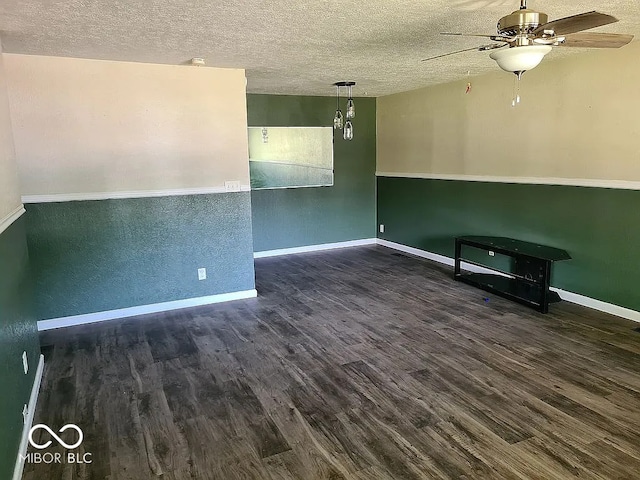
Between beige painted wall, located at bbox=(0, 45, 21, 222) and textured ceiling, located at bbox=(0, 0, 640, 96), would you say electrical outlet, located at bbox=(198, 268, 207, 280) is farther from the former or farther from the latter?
textured ceiling, located at bbox=(0, 0, 640, 96)

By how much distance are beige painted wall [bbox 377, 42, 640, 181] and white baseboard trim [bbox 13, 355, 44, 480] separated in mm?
4647

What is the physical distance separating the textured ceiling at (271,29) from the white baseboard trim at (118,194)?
44.4 inches

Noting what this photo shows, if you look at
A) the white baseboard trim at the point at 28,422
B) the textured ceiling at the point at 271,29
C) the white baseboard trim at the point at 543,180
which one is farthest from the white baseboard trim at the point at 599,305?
the white baseboard trim at the point at 28,422

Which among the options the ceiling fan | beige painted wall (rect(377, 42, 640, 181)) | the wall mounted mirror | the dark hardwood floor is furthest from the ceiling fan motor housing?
the wall mounted mirror

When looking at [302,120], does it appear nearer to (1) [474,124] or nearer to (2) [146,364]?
(1) [474,124]

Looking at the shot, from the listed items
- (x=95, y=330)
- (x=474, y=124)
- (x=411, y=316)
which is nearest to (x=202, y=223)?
(x=95, y=330)

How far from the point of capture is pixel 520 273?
14.8 feet

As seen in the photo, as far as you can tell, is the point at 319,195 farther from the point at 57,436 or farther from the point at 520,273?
the point at 57,436

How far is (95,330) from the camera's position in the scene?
389 centimetres

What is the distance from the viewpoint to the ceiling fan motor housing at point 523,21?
206 cm

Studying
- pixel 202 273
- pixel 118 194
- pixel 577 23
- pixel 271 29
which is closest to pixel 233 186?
pixel 202 273

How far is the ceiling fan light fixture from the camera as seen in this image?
2.13m

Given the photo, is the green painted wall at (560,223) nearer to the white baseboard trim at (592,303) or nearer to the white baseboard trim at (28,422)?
the white baseboard trim at (592,303)

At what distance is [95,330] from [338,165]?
4.20 m
